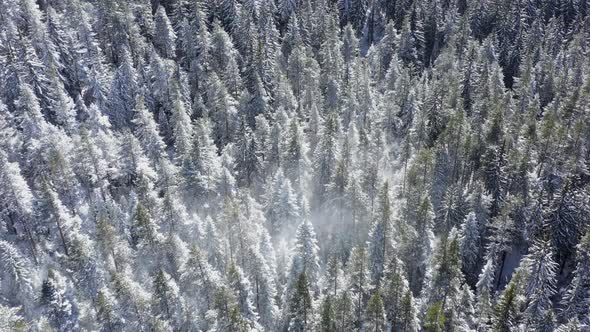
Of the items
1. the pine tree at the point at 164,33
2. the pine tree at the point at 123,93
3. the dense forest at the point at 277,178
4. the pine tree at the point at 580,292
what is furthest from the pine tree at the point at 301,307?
the pine tree at the point at 164,33

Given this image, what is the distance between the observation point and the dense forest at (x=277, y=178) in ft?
161

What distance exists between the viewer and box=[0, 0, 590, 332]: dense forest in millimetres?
49062

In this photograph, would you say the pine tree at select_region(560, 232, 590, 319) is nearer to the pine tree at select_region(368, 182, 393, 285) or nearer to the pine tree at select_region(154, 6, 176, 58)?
the pine tree at select_region(368, 182, 393, 285)

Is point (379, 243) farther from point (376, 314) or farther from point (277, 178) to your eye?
point (277, 178)

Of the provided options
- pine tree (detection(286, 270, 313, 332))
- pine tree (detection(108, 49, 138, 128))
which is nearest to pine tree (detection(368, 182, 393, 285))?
pine tree (detection(286, 270, 313, 332))

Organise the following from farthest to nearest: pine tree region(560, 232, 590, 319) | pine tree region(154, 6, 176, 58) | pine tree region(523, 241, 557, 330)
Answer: pine tree region(154, 6, 176, 58), pine tree region(560, 232, 590, 319), pine tree region(523, 241, 557, 330)

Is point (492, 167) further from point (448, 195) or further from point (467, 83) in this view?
point (467, 83)

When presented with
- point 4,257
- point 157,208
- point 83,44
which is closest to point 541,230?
point 157,208

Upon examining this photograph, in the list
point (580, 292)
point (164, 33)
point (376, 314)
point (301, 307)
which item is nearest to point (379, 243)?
point (376, 314)

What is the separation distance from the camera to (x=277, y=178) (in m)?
60.4

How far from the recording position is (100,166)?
61.9m

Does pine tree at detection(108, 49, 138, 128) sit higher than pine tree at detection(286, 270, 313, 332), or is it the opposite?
pine tree at detection(108, 49, 138, 128)

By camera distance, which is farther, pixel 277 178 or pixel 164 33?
pixel 164 33

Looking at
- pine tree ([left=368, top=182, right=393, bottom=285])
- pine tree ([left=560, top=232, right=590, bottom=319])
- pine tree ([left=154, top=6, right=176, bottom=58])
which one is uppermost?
pine tree ([left=154, top=6, right=176, bottom=58])
